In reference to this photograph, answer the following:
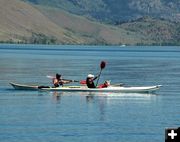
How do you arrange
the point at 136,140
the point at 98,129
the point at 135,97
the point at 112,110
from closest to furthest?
the point at 136,140 → the point at 98,129 → the point at 112,110 → the point at 135,97

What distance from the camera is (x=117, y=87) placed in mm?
76250

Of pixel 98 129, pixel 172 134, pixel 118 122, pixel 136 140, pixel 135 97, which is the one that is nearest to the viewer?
pixel 172 134

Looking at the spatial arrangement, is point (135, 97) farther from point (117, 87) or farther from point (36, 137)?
point (36, 137)

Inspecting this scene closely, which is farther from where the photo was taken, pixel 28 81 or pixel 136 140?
pixel 28 81

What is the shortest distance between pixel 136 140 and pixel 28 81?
5267cm

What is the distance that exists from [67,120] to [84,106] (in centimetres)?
1042

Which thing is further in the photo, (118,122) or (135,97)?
(135,97)

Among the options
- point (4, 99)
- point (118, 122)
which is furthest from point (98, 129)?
point (4, 99)

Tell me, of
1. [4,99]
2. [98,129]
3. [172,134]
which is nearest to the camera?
[172,134]

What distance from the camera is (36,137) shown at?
44.3 m

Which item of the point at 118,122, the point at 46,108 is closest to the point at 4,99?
the point at 46,108

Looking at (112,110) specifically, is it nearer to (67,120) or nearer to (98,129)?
(67,120)

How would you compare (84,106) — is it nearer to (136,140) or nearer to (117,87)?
(117,87)

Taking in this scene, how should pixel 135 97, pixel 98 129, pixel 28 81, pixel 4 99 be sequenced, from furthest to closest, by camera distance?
1. pixel 28 81
2. pixel 135 97
3. pixel 4 99
4. pixel 98 129
